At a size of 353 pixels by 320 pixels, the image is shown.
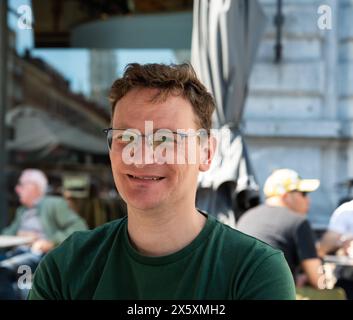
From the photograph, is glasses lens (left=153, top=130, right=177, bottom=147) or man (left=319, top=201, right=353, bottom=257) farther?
man (left=319, top=201, right=353, bottom=257)

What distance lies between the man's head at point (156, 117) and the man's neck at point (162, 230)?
19 mm

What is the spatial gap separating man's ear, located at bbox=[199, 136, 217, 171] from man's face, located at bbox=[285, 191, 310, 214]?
1712 mm

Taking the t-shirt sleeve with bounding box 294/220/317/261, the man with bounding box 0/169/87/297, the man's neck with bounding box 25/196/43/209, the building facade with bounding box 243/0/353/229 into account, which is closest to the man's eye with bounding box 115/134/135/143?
the t-shirt sleeve with bounding box 294/220/317/261

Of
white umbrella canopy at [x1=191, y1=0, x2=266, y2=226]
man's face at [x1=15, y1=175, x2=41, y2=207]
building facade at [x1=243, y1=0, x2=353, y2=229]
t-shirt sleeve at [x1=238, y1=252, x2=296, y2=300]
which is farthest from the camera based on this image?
building facade at [x1=243, y1=0, x2=353, y2=229]

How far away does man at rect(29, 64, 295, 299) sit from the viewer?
1019 millimetres

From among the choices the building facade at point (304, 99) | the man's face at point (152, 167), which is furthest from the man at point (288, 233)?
the man's face at point (152, 167)

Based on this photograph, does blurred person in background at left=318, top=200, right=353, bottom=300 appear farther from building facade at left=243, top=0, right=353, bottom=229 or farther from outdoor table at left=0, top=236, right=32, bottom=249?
outdoor table at left=0, top=236, right=32, bottom=249

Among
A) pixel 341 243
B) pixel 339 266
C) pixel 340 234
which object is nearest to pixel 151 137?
pixel 340 234

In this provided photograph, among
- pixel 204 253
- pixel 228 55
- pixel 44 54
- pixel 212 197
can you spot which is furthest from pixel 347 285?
pixel 44 54

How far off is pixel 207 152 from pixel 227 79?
151 centimetres

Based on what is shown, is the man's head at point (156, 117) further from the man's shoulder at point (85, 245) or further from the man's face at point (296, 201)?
the man's face at point (296, 201)

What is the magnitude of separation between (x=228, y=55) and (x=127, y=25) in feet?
6.50
